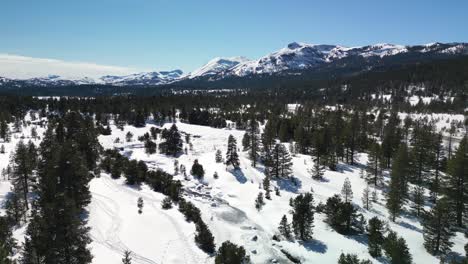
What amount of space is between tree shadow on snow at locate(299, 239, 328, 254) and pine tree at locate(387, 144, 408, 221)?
54.2 ft

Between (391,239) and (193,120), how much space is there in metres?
125

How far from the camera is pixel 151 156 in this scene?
287 ft

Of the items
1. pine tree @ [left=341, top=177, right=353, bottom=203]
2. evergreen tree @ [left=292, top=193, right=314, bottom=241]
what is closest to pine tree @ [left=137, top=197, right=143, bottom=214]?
evergreen tree @ [left=292, top=193, right=314, bottom=241]

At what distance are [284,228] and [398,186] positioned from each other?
24185 millimetres

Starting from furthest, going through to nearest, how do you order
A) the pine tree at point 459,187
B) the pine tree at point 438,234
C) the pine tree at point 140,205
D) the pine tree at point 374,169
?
the pine tree at point 374,169 → the pine tree at point 459,187 → the pine tree at point 140,205 → the pine tree at point 438,234

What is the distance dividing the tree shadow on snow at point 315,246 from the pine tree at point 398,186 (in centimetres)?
1651

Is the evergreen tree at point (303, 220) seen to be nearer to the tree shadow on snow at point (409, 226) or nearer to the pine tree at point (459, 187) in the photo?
the tree shadow on snow at point (409, 226)

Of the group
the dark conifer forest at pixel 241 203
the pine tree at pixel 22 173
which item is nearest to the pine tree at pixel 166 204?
the dark conifer forest at pixel 241 203

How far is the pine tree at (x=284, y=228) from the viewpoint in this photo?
146 ft

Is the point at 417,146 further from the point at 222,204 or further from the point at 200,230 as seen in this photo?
the point at 200,230

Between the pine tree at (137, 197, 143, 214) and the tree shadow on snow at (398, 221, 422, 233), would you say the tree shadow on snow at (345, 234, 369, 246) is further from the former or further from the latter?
the pine tree at (137, 197, 143, 214)

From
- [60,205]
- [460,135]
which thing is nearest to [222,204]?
[60,205]

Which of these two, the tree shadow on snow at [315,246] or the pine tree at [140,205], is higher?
the pine tree at [140,205]

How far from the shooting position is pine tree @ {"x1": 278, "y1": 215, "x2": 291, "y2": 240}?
4439 centimetres
